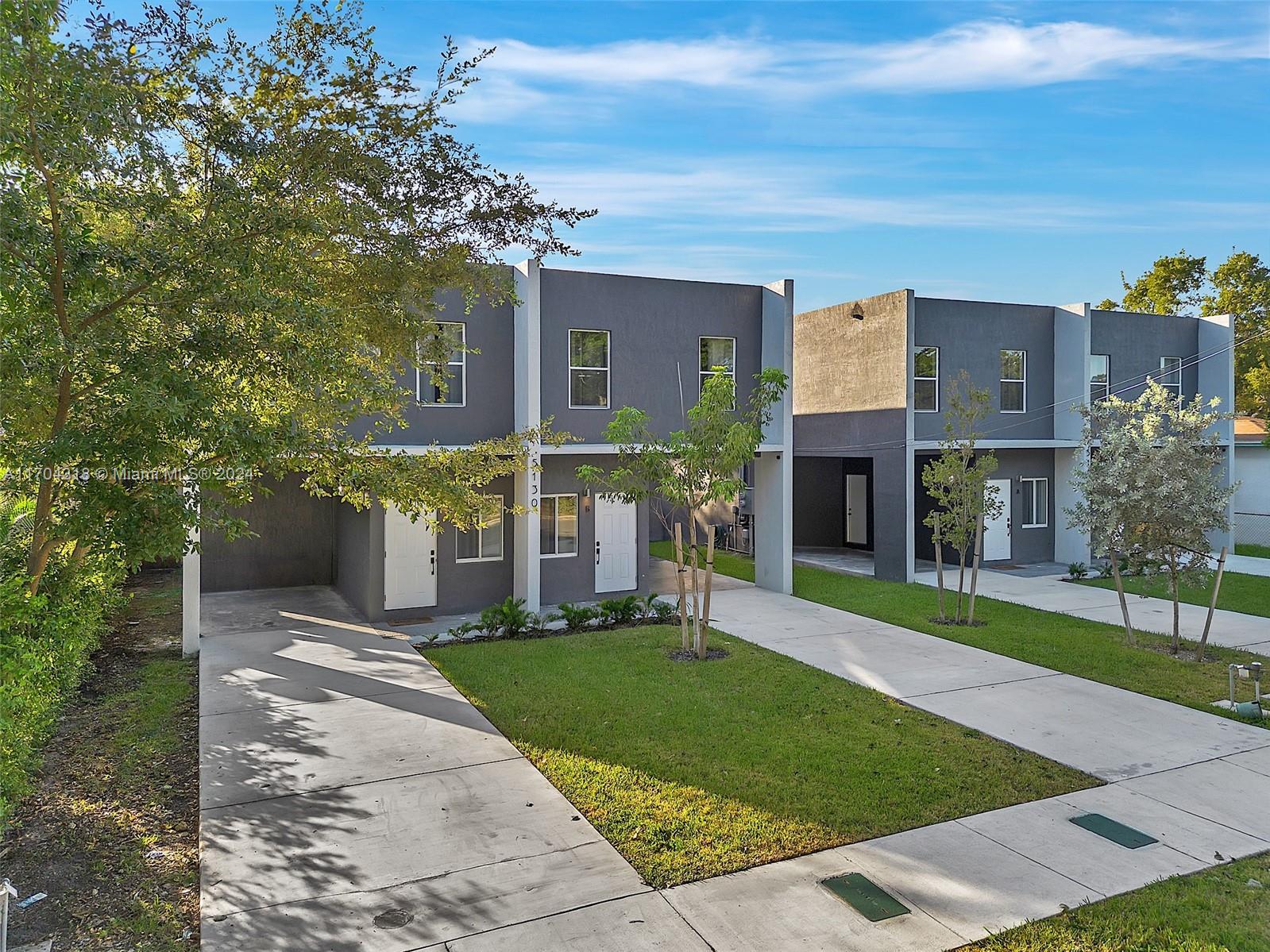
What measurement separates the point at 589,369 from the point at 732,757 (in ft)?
28.5

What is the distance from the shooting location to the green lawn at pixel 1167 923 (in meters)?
4.62

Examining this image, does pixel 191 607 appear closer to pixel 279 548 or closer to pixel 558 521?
pixel 279 548

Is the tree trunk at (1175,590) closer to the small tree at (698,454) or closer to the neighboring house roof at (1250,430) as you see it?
the small tree at (698,454)

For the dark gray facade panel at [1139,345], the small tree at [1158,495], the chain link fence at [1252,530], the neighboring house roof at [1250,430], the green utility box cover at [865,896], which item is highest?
the dark gray facade panel at [1139,345]

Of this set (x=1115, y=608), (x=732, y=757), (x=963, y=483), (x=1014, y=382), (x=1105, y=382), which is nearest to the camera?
(x=732, y=757)

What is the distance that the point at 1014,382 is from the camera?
764 inches

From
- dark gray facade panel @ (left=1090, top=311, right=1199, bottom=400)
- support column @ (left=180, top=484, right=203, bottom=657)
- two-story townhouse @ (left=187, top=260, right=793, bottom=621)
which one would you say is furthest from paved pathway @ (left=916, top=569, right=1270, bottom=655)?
support column @ (left=180, top=484, right=203, bottom=657)

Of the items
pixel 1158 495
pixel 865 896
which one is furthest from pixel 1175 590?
pixel 865 896

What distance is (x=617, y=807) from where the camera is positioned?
21.1 feet

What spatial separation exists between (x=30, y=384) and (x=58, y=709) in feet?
16.0

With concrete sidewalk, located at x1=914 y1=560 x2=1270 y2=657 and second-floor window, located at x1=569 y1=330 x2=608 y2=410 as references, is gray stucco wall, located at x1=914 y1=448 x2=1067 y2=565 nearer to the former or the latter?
concrete sidewalk, located at x1=914 y1=560 x2=1270 y2=657

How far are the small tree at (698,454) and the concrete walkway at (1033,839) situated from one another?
9.70ft

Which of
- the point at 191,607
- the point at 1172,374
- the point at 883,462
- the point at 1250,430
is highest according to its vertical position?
the point at 1172,374

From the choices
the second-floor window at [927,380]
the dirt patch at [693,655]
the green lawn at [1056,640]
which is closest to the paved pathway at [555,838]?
the green lawn at [1056,640]
